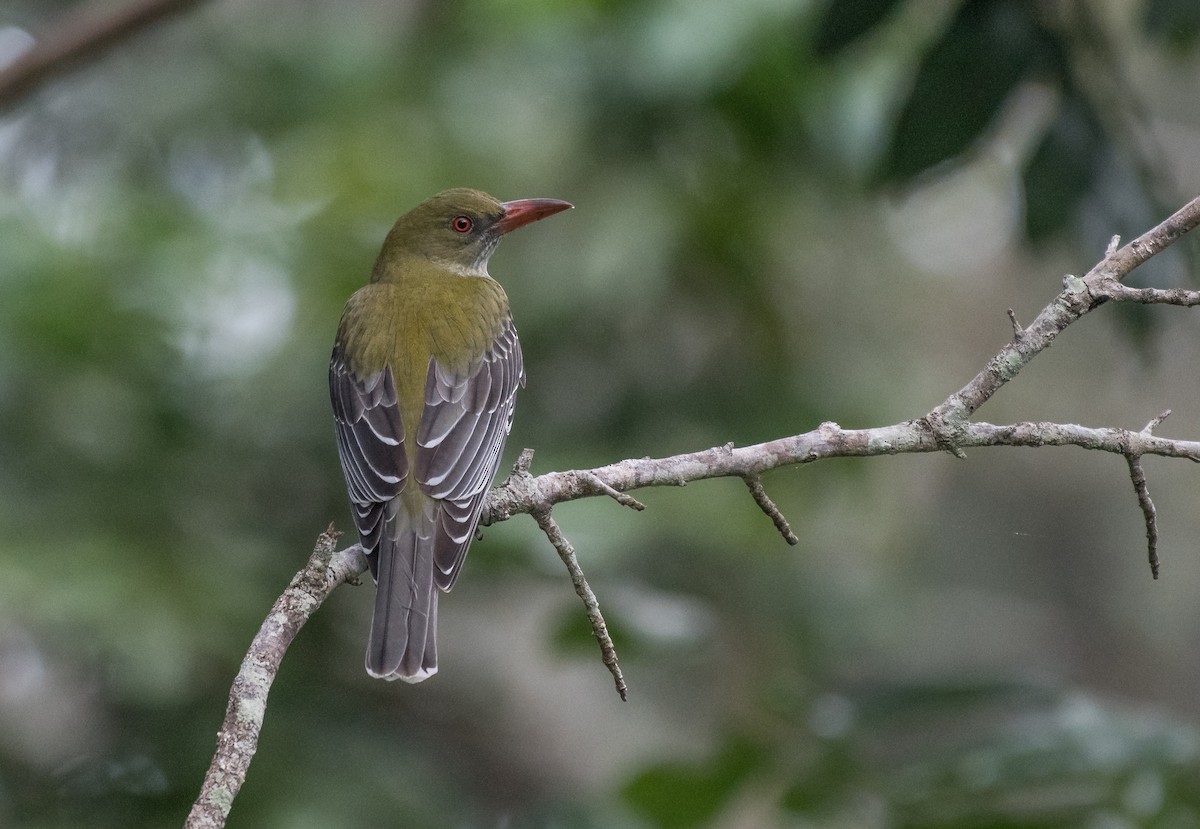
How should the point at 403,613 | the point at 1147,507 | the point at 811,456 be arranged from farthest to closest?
1. the point at 403,613
2. the point at 811,456
3. the point at 1147,507

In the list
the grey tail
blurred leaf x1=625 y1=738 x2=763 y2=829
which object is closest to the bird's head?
the grey tail

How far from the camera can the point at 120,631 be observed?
386 cm

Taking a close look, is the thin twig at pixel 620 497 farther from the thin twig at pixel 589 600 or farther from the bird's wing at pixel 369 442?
the bird's wing at pixel 369 442

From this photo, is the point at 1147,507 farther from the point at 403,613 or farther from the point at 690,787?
the point at 403,613

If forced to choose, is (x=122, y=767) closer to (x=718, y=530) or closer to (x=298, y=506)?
(x=298, y=506)

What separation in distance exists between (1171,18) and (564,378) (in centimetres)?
261

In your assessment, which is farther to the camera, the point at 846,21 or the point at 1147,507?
the point at 846,21

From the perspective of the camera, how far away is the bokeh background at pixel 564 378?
132 inches

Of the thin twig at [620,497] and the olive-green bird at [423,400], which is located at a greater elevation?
the olive-green bird at [423,400]

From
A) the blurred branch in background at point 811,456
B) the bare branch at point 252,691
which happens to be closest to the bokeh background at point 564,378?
the blurred branch in background at point 811,456

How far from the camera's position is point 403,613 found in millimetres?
3201

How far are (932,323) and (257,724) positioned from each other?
796 centimetres

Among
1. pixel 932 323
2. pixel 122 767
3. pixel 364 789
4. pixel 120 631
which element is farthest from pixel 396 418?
pixel 932 323

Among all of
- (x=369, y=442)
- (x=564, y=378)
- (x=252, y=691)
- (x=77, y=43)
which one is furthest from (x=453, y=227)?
(x=252, y=691)
